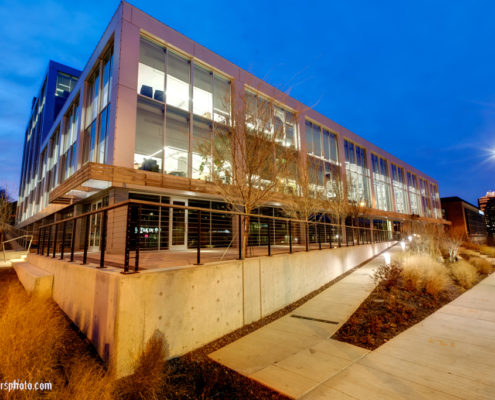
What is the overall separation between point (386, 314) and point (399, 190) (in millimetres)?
38957

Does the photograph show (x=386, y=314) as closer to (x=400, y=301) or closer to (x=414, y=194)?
(x=400, y=301)

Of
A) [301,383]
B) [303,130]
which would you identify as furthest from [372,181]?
[301,383]

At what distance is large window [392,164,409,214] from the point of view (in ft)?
124

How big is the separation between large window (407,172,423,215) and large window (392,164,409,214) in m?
2.54

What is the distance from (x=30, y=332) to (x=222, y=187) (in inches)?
199

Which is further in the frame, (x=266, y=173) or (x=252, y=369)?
(x=266, y=173)

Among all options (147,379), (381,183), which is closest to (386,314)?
(147,379)

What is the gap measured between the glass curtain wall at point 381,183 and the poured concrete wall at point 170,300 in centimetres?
3029

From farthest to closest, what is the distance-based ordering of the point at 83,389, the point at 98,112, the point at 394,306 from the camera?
1. the point at 98,112
2. the point at 394,306
3. the point at 83,389

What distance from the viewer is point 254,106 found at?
824 centimetres

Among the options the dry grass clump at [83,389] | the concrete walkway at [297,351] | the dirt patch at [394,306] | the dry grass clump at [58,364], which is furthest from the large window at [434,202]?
the dry grass clump at [83,389]

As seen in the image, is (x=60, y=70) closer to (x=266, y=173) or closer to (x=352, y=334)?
(x=266, y=173)

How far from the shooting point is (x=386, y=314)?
235 inches

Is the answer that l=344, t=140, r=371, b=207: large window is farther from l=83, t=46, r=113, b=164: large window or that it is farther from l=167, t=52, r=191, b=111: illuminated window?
l=83, t=46, r=113, b=164: large window
